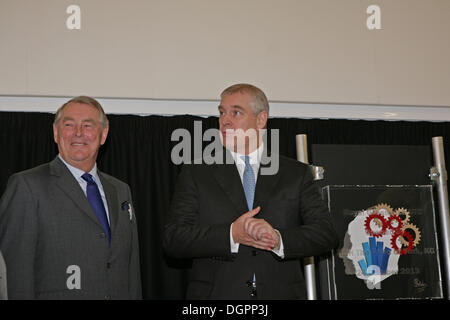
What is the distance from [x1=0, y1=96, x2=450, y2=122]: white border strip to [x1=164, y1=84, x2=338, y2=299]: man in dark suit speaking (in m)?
2.11

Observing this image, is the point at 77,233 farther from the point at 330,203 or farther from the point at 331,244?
the point at 330,203

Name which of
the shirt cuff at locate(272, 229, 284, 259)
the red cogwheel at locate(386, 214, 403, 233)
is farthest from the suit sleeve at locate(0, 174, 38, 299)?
the red cogwheel at locate(386, 214, 403, 233)

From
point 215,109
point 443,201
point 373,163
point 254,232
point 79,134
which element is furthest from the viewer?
point 215,109

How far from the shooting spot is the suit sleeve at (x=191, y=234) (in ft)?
7.83

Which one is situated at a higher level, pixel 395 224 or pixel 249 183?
pixel 249 183

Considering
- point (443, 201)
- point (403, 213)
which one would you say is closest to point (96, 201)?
point (403, 213)

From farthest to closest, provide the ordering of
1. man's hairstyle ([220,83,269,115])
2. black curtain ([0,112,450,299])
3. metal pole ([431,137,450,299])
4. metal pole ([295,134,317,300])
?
black curtain ([0,112,450,299]), metal pole ([431,137,450,299]), metal pole ([295,134,317,300]), man's hairstyle ([220,83,269,115])

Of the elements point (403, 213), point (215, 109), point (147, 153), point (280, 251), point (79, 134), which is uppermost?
point (215, 109)

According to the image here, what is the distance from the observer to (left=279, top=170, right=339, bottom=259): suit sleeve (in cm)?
245

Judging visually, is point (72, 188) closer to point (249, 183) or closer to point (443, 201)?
point (249, 183)

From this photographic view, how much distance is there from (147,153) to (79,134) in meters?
2.14

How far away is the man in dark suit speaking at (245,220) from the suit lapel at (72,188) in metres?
0.40

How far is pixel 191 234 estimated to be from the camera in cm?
241

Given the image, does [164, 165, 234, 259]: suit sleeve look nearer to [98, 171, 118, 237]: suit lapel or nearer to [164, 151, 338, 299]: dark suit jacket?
[164, 151, 338, 299]: dark suit jacket
